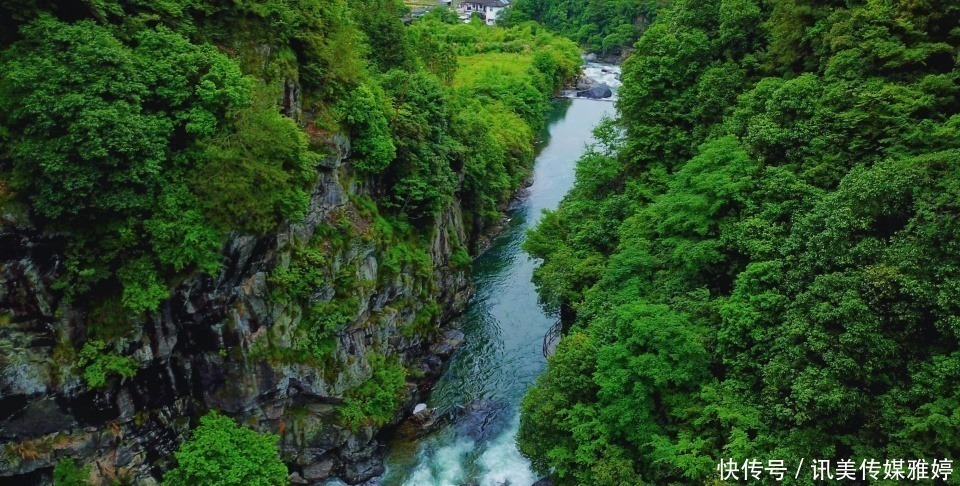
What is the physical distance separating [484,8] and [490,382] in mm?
107839

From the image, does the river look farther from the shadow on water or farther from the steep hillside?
the steep hillside

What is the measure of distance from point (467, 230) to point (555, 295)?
43.6 feet

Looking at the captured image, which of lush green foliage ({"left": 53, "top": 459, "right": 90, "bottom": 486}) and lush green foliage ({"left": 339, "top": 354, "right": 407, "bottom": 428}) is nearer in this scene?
lush green foliage ({"left": 53, "top": 459, "right": 90, "bottom": 486})

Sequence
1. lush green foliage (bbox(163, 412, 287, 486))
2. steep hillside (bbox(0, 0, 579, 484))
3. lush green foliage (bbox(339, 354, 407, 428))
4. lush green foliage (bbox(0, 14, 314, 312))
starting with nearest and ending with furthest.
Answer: lush green foliage (bbox(0, 14, 314, 312)), steep hillside (bbox(0, 0, 579, 484)), lush green foliage (bbox(163, 412, 287, 486)), lush green foliage (bbox(339, 354, 407, 428))

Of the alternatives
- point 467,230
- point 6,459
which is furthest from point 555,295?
point 6,459

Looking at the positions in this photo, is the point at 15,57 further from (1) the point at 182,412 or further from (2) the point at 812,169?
(2) the point at 812,169

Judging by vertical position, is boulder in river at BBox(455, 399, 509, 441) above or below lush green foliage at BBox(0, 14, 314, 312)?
below

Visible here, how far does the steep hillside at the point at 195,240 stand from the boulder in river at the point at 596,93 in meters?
57.8

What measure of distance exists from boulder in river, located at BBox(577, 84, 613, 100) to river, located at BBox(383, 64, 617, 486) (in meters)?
37.2

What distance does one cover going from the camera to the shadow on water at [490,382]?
27.7 meters

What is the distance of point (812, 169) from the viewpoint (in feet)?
78.6

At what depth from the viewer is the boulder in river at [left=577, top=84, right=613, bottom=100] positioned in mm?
85500

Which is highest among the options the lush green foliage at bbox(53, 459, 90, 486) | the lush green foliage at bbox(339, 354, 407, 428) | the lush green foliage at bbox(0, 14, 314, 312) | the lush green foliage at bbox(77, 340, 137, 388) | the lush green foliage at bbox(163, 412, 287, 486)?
the lush green foliage at bbox(0, 14, 314, 312)

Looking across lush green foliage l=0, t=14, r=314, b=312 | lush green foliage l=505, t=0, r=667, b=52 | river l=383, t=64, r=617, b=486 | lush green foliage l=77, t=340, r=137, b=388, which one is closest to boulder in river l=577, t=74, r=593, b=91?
lush green foliage l=505, t=0, r=667, b=52
